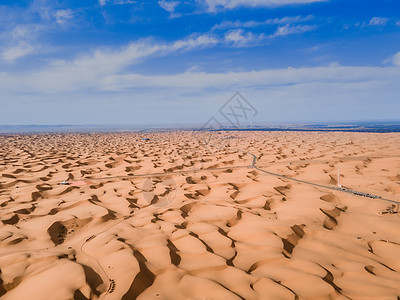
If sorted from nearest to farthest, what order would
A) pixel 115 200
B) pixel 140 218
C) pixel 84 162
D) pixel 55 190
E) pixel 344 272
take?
1. pixel 344 272
2. pixel 140 218
3. pixel 115 200
4. pixel 55 190
5. pixel 84 162

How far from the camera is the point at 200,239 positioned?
8.23ft

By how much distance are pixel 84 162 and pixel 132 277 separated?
6.31m

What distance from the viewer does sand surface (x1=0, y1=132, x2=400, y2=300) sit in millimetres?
1780

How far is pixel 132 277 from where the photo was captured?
1841 mm

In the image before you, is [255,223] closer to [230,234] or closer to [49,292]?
[230,234]

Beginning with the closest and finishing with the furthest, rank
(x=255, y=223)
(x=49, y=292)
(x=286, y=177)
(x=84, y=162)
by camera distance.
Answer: (x=49, y=292), (x=255, y=223), (x=286, y=177), (x=84, y=162)

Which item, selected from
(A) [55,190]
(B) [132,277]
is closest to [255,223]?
(B) [132,277]

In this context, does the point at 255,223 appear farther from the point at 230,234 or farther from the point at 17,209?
the point at 17,209

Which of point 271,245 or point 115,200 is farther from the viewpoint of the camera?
point 115,200

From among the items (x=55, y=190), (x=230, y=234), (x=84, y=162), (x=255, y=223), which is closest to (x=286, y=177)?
(x=255, y=223)

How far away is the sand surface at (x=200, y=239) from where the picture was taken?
1.78 meters

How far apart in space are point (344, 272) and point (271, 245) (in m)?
0.62

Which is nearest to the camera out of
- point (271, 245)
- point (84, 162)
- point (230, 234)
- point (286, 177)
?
point (271, 245)

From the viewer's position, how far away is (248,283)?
5.95 ft
